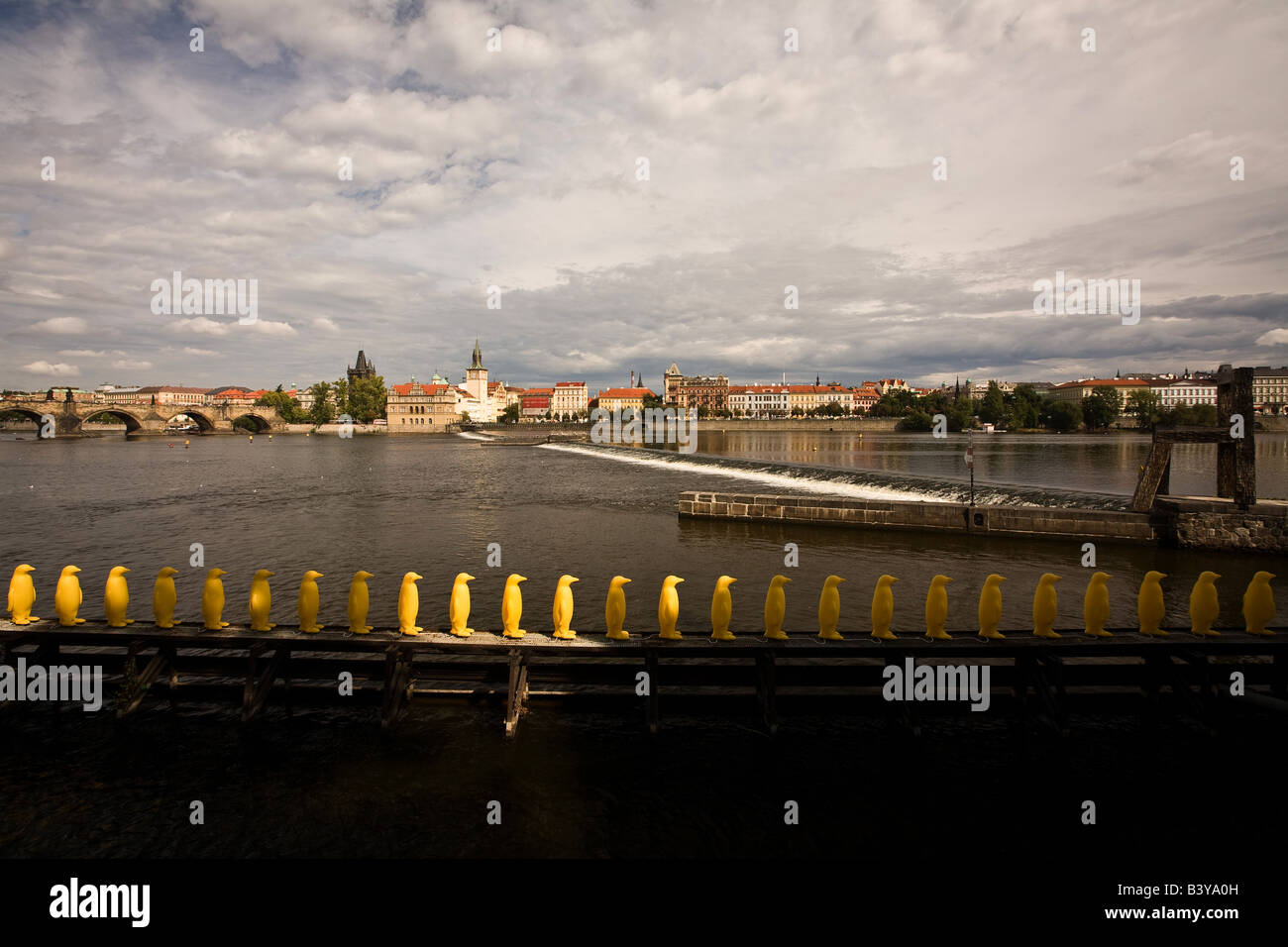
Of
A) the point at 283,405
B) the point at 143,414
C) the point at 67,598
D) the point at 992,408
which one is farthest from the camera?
the point at 283,405

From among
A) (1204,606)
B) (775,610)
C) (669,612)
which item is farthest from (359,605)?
(1204,606)

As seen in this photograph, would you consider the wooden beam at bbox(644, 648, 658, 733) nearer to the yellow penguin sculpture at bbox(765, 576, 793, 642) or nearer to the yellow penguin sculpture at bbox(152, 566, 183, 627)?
the yellow penguin sculpture at bbox(765, 576, 793, 642)

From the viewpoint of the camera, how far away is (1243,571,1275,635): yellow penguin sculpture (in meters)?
7.80

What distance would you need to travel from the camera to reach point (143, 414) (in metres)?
120

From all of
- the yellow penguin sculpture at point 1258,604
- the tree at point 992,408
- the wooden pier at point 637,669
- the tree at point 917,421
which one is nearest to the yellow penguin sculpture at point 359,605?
the wooden pier at point 637,669

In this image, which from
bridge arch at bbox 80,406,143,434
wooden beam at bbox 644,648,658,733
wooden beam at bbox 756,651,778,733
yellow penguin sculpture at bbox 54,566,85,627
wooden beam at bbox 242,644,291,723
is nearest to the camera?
wooden beam at bbox 756,651,778,733

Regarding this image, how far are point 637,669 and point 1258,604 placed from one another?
8060 millimetres

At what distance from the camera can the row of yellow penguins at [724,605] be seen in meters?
7.78

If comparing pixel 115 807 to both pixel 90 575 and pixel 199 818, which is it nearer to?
pixel 199 818

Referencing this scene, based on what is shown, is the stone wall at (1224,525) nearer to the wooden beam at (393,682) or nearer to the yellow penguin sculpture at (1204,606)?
the yellow penguin sculpture at (1204,606)

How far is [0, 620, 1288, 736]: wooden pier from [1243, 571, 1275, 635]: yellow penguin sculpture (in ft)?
0.59

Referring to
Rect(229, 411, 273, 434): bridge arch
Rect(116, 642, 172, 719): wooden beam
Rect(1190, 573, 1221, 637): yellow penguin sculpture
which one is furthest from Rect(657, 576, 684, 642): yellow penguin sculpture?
Rect(229, 411, 273, 434): bridge arch

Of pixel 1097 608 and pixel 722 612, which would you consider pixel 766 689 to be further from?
pixel 1097 608
